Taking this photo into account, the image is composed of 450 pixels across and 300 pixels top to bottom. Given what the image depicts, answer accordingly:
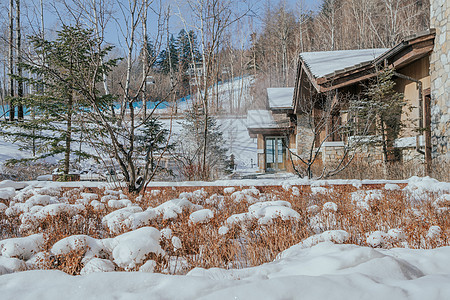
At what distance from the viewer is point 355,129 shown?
9.76 meters

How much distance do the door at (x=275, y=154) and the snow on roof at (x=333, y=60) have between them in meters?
6.98

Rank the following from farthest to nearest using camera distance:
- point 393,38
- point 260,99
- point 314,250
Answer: point 260,99
point 393,38
point 314,250

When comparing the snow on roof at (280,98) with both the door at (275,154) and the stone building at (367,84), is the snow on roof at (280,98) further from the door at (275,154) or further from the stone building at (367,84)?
the door at (275,154)

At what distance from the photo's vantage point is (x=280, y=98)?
57.2 feet

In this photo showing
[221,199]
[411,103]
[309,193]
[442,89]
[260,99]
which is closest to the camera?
[221,199]

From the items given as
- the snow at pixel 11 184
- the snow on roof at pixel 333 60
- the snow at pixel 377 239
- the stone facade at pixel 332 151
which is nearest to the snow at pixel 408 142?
the stone facade at pixel 332 151

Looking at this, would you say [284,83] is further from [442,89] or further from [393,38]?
[442,89]

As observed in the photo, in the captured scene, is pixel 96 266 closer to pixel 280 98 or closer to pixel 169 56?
pixel 169 56

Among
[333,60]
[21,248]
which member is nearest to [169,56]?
[333,60]

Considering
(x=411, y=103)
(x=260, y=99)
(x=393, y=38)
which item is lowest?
(x=411, y=103)

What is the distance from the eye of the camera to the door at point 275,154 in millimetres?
18891

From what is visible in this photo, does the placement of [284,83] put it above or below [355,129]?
above

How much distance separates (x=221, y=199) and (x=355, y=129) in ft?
22.7

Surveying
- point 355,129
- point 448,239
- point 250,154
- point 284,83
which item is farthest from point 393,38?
point 448,239
